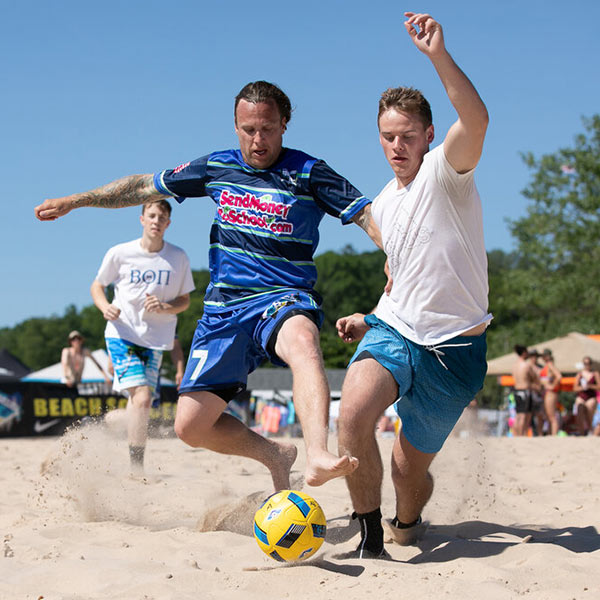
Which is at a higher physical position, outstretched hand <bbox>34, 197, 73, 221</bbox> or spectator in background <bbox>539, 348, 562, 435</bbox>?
outstretched hand <bbox>34, 197, 73, 221</bbox>

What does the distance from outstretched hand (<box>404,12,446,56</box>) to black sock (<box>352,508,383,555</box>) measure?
80.7 inches

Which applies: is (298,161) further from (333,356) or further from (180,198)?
(333,356)

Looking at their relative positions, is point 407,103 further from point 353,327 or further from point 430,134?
point 353,327

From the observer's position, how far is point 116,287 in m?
6.59

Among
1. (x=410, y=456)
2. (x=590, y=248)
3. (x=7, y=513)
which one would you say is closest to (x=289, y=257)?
(x=410, y=456)

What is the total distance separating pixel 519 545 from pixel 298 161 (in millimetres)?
2213

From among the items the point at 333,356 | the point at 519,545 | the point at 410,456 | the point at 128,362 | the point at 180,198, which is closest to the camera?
the point at 519,545

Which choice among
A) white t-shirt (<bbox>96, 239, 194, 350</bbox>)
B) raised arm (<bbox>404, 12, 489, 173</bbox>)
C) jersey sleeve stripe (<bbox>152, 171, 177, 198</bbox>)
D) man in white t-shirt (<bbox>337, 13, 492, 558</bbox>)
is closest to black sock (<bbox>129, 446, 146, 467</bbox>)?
white t-shirt (<bbox>96, 239, 194, 350</bbox>)

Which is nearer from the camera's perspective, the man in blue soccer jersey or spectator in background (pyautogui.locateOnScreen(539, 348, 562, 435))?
the man in blue soccer jersey

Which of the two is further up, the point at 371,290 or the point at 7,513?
the point at 371,290

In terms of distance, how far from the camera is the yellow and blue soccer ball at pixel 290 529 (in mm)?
3006

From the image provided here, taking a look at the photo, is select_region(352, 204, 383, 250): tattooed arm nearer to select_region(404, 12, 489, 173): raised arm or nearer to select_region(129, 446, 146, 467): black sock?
select_region(404, 12, 489, 173): raised arm

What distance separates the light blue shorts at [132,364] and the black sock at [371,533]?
10.8 ft

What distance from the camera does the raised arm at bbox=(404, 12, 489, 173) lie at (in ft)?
9.62
